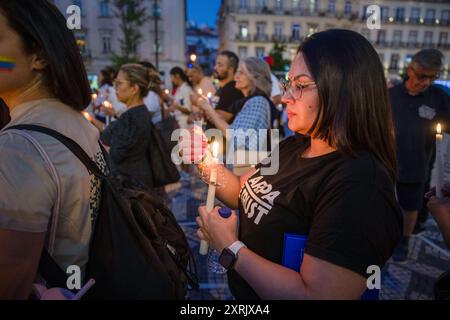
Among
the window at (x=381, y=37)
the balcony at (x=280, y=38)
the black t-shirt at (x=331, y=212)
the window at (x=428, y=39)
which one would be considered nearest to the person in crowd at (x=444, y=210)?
the black t-shirt at (x=331, y=212)

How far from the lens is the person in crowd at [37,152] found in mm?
928

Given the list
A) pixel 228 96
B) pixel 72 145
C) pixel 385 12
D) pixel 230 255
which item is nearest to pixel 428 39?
pixel 385 12

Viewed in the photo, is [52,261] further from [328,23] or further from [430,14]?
[430,14]

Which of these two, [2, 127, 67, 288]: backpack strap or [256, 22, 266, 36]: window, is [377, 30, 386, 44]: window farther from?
[2, 127, 67, 288]: backpack strap

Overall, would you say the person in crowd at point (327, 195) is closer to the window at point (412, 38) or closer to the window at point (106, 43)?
the window at point (106, 43)

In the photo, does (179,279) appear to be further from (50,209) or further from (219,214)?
(50,209)

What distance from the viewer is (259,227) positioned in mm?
1361

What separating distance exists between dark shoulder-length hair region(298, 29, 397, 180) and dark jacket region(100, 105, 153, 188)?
2279mm

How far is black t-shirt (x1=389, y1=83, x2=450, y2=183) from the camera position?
11.5 feet

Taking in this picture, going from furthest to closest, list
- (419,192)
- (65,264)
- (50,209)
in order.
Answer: (419,192) < (65,264) < (50,209)

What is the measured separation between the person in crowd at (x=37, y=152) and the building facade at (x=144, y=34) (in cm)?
3329

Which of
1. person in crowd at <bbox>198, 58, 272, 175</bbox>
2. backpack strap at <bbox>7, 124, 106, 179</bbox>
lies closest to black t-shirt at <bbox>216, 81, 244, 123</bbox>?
person in crowd at <bbox>198, 58, 272, 175</bbox>
